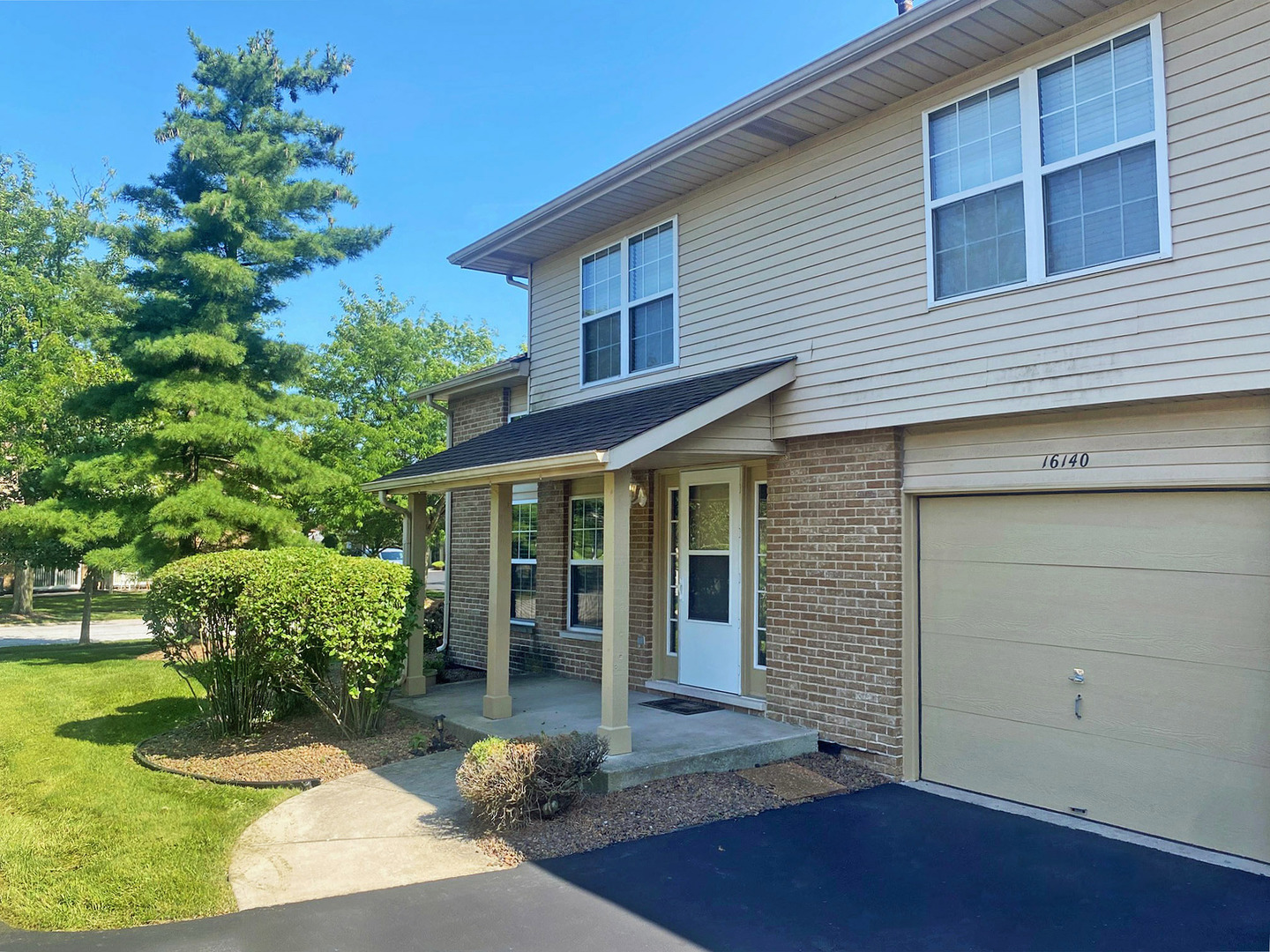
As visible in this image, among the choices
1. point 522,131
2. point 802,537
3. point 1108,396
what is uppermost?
point 522,131

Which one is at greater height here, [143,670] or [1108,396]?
[1108,396]

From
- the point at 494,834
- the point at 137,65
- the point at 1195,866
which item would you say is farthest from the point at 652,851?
the point at 137,65

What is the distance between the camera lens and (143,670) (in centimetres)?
1284

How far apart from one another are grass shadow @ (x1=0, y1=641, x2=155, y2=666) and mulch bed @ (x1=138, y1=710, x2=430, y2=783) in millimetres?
7265

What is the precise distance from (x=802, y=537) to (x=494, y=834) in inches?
146

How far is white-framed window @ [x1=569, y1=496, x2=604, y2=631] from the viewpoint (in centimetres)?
1059

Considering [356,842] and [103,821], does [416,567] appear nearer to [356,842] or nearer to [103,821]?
[103,821]

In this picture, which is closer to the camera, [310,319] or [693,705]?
[693,705]

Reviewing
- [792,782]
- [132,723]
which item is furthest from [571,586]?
[132,723]

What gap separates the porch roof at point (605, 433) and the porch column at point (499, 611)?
39cm

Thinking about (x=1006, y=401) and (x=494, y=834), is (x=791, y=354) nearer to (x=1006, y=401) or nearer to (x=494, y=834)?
(x=1006, y=401)

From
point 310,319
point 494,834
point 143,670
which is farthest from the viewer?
point 310,319

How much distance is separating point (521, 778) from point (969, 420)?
13.7 feet

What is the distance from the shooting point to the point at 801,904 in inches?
176
